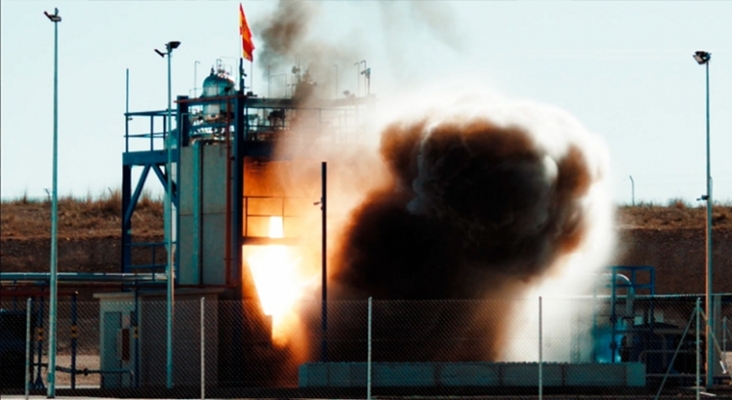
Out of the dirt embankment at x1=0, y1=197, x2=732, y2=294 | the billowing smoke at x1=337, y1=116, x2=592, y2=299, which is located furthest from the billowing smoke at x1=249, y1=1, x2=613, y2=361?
the dirt embankment at x1=0, y1=197, x2=732, y2=294

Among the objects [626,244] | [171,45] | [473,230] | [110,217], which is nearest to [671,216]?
[626,244]

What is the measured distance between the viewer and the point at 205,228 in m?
39.9

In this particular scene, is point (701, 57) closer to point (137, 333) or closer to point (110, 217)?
point (137, 333)

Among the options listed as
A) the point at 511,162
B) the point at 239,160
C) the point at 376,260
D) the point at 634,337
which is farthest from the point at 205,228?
the point at 634,337

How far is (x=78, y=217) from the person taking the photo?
91875 millimetres

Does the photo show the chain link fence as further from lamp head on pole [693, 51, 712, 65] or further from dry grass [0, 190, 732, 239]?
dry grass [0, 190, 732, 239]

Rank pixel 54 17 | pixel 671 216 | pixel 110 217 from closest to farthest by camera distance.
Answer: pixel 54 17 < pixel 671 216 < pixel 110 217

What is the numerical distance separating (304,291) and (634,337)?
9949 millimetres

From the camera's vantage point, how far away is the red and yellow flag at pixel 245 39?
129 ft

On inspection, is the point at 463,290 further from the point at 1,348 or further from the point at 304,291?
the point at 1,348

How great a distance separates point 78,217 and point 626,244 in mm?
36708

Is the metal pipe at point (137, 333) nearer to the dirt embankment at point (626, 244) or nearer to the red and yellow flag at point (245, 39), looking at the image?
the red and yellow flag at point (245, 39)

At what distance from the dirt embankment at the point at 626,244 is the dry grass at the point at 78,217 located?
66mm

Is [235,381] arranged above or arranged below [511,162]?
below
